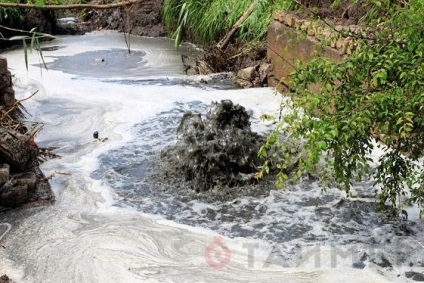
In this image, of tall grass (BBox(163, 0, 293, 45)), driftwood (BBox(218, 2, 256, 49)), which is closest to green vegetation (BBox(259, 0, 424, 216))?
tall grass (BBox(163, 0, 293, 45))

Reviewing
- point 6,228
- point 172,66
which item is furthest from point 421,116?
point 172,66

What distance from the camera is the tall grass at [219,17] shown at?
893 cm

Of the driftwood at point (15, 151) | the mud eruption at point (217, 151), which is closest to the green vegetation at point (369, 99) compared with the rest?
the mud eruption at point (217, 151)

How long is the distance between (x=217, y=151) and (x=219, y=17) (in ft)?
18.8

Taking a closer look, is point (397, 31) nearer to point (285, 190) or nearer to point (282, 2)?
point (282, 2)

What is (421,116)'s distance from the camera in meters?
2.86

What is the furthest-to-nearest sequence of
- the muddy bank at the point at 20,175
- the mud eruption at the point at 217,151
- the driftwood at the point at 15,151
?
the mud eruption at the point at 217,151, the driftwood at the point at 15,151, the muddy bank at the point at 20,175

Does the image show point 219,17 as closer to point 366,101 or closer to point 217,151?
point 217,151

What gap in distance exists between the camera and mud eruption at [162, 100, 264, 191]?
457cm

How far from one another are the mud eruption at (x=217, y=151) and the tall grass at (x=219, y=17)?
10.3 ft

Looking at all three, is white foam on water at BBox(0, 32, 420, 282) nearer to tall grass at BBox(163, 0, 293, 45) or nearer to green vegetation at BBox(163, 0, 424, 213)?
green vegetation at BBox(163, 0, 424, 213)

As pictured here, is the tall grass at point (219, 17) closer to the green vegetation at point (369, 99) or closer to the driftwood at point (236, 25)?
the driftwood at point (236, 25)

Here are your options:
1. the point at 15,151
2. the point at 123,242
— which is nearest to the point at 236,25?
the point at 15,151

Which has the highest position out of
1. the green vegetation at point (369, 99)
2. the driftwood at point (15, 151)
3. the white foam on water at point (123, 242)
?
the green vegetation at point (369, 99)
